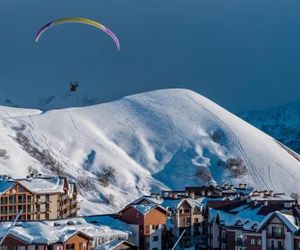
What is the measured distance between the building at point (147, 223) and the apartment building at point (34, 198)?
54.6 feet

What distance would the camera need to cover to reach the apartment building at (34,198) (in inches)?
3580

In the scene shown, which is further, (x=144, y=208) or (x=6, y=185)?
(x=6, y=185)

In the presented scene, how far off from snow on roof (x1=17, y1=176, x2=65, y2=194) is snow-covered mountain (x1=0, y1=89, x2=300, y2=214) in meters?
20.4

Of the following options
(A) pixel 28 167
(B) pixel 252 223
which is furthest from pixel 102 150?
(B) pixel 252 223

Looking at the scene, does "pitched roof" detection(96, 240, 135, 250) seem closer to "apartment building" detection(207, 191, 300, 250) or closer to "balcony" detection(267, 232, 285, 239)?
"apartment building" detection(207, 191, 300, 250)

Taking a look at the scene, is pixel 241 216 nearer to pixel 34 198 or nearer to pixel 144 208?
pixel 144 208

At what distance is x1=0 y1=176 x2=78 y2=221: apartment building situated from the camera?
90938 millimetres

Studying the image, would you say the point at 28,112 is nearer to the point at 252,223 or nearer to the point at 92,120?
the point at 92,120

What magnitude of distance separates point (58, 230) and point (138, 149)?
93603mm

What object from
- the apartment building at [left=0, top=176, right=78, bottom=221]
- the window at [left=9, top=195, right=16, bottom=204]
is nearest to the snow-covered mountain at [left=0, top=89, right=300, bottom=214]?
the apartment building at [left=0, top=176, right=78, bottom=221]

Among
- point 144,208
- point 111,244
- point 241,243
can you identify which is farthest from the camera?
point 144,208

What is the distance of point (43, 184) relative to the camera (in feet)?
316

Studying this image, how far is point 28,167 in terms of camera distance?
135250mm

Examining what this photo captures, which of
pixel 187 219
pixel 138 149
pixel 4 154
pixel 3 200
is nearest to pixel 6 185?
pixel 3 200
